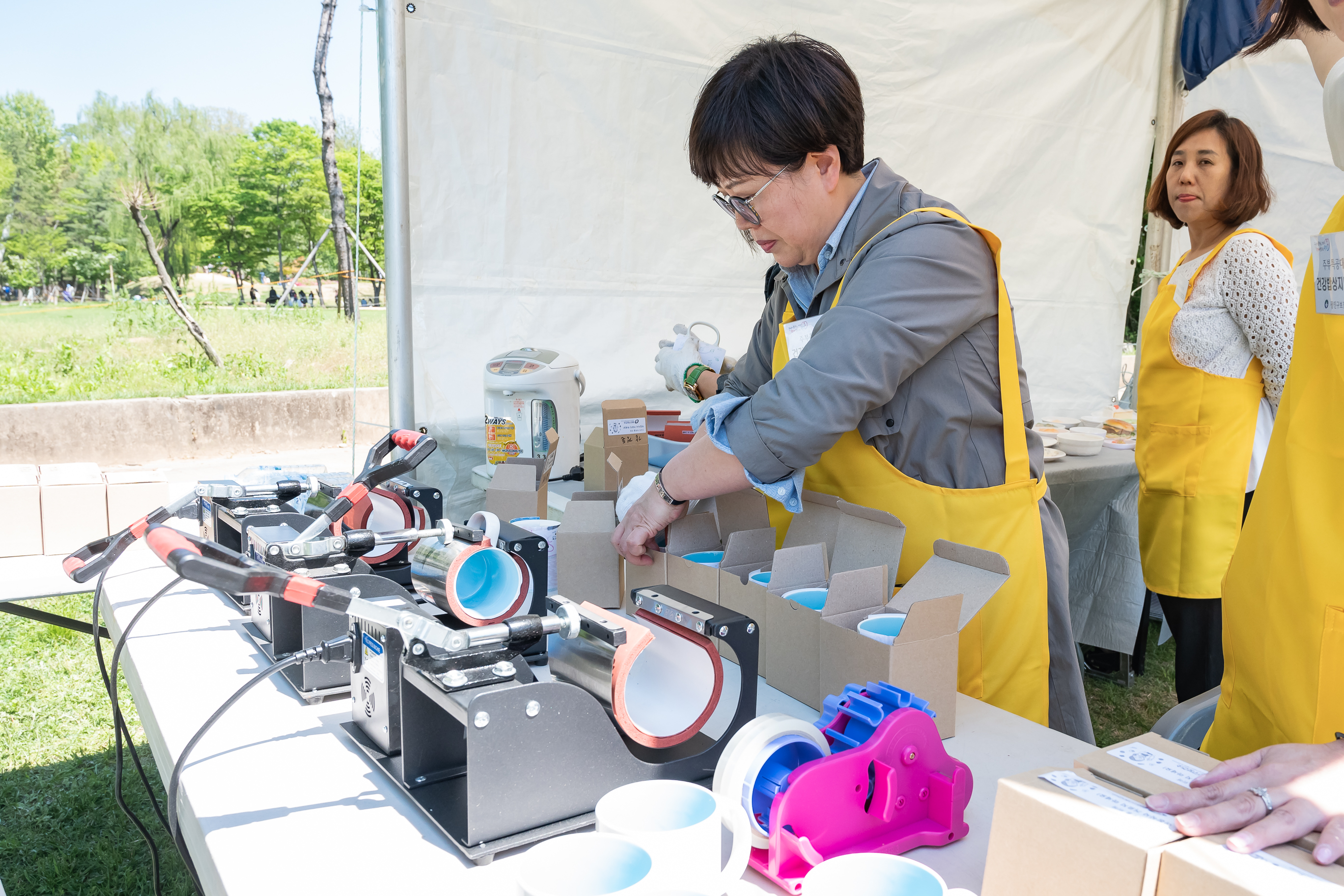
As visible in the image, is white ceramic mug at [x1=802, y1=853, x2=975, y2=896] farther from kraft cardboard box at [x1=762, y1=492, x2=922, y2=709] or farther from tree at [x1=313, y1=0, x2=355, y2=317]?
tree at [x1=313, y1=0, x2=355, y2=317]

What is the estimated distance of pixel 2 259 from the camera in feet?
33.2

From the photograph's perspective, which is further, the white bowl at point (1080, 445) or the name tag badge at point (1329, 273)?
the white bowl at point (1080, 445)

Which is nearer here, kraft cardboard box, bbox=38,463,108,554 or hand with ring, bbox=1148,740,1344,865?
hand with ring, bbox=1148,740,1344,865

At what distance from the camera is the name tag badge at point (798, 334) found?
1.42 m

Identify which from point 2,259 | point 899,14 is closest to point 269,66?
point 2,259

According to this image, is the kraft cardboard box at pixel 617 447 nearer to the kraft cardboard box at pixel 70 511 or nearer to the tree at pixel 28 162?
the kraft cardboard box at pixel 70 511

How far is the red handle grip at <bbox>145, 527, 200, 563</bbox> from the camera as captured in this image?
0.71 metres

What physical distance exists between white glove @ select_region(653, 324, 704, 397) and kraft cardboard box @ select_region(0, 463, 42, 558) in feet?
5.24

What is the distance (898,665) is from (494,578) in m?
0.49

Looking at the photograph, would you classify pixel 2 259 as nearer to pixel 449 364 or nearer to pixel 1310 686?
pixel 449 364

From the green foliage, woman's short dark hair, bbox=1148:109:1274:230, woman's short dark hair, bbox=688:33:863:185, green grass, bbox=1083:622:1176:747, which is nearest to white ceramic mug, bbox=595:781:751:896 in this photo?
woman's short dark hair, bbox=688:33:863:185

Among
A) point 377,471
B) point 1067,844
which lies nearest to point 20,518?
point 377,471

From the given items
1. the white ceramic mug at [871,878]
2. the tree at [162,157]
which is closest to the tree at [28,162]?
the tree at [162,157]

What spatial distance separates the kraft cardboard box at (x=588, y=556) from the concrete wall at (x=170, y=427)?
5743 millimetres
